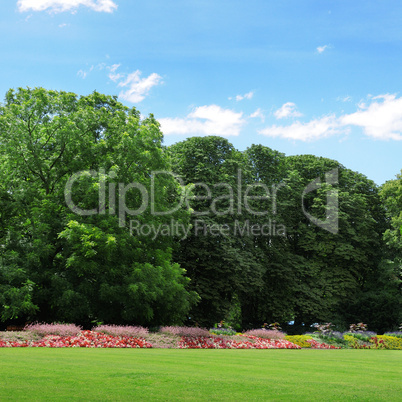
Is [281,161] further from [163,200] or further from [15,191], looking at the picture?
[15,191]

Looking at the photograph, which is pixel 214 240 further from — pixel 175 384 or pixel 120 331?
pixel 175 384

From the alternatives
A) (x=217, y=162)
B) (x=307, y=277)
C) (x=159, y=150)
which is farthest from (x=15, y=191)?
(x=307, y=277)

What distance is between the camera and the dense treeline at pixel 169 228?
2108cm

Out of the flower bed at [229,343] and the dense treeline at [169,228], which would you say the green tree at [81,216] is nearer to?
the dense treeline at [169,228]

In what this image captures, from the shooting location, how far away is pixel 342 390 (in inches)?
261

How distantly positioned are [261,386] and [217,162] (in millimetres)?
26990

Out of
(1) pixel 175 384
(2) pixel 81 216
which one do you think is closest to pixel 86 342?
(2) pixel 81 216

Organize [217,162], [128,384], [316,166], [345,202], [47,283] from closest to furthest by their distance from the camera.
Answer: [128,384] → [47,283] → [217,162] → [345,202] → [316,166]

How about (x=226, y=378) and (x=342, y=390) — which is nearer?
(x=342, y=390)

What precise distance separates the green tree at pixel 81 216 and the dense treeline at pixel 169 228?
0.07m

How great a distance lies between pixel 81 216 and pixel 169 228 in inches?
181

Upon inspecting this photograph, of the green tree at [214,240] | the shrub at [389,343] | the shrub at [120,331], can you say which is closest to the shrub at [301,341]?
the shrub at [389,343]

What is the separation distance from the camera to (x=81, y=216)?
21.9 metres

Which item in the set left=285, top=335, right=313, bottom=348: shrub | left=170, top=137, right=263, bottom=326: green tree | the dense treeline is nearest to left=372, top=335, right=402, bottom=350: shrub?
left=285, top=335, right=313, bottom=348: shrub
